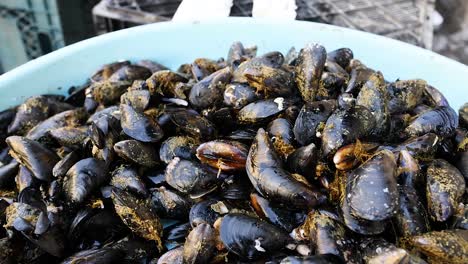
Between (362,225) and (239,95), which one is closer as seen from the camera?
(362,225)

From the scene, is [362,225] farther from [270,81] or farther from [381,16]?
[381,16]

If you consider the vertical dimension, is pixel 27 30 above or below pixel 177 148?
below

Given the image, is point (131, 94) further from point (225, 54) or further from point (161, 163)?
point (225, 54)

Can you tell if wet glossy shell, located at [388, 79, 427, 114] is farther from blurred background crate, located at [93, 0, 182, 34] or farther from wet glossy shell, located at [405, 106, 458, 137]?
blurred background crate, located at [93, 0, 182, 34]

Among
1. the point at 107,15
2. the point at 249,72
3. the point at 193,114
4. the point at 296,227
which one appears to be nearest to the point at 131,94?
the point at 193,114

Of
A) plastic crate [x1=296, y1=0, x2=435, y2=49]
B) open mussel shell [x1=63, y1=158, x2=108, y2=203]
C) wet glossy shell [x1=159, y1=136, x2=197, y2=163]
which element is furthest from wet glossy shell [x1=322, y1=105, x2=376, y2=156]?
plastic crate [x1=296, y1=0, x2=435, y2=49]

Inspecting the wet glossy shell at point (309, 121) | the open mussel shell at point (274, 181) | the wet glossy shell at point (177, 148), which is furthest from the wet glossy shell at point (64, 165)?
the wet glossy shell at point (309, 121)

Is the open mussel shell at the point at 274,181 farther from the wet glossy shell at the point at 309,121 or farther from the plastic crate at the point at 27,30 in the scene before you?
the plastic crate at the point at 27,30

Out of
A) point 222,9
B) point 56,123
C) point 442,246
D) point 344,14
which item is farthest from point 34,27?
point 442,246
